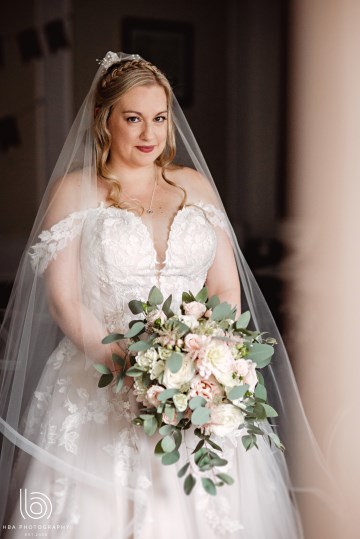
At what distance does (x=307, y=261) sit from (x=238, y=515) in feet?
2.83

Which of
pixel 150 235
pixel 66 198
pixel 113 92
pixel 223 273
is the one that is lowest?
pixel 223 273

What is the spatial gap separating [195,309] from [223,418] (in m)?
0.24

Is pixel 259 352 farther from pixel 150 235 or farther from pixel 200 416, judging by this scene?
pixel 150 235

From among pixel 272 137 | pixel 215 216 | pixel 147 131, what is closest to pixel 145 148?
pixel 147 131

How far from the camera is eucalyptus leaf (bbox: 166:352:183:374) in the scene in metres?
1.41

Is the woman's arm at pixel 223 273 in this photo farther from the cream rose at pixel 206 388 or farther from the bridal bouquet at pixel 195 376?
the cream rose at pixel 206 388

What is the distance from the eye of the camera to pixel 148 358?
147 cm

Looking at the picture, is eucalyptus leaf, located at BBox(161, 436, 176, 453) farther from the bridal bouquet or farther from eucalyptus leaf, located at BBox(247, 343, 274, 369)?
eucalyptus leaf, located at BBox(247, 343, 274, 369)

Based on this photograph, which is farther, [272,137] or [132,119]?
[272,137]

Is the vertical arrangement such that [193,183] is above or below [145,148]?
below

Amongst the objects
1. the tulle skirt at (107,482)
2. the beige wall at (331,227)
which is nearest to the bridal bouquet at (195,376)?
the tulle skirt at (107,482)

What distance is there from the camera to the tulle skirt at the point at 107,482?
65.3 inches

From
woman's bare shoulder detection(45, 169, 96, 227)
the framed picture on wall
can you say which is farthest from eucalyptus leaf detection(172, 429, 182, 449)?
the framed picture on wall

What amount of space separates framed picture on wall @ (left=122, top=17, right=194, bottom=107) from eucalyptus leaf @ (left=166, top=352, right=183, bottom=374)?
1503 millimetres
